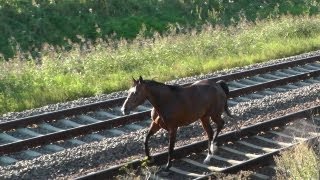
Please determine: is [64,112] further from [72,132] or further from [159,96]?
[159,96]

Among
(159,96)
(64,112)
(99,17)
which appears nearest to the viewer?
(159,96)

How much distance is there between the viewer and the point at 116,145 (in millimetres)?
11500

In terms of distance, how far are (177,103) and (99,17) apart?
1600cm

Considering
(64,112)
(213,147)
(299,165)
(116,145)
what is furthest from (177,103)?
(64,112)

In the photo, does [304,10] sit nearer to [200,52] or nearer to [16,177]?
[200,52]

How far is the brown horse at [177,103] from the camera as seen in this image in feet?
32.2

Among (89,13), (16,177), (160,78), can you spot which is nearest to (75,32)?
(89,13)

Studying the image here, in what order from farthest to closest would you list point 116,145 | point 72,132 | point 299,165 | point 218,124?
point 72,132 → point 116,145 → point 218,124 → point 299,165

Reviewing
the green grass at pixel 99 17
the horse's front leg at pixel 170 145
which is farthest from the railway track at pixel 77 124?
the green grass at pixel 99 17

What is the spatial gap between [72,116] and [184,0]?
16676 mm

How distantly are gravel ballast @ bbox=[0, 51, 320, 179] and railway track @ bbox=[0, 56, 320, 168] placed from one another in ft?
1.78

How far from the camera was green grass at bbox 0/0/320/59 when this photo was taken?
22938mm

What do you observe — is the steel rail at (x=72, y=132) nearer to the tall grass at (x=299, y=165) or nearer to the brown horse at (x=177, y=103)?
the brown horse at (x=177, y=103)

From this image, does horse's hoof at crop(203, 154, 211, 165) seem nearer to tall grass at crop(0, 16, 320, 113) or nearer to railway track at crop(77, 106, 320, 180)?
railway track at crop(77, 106, 320, 180)
